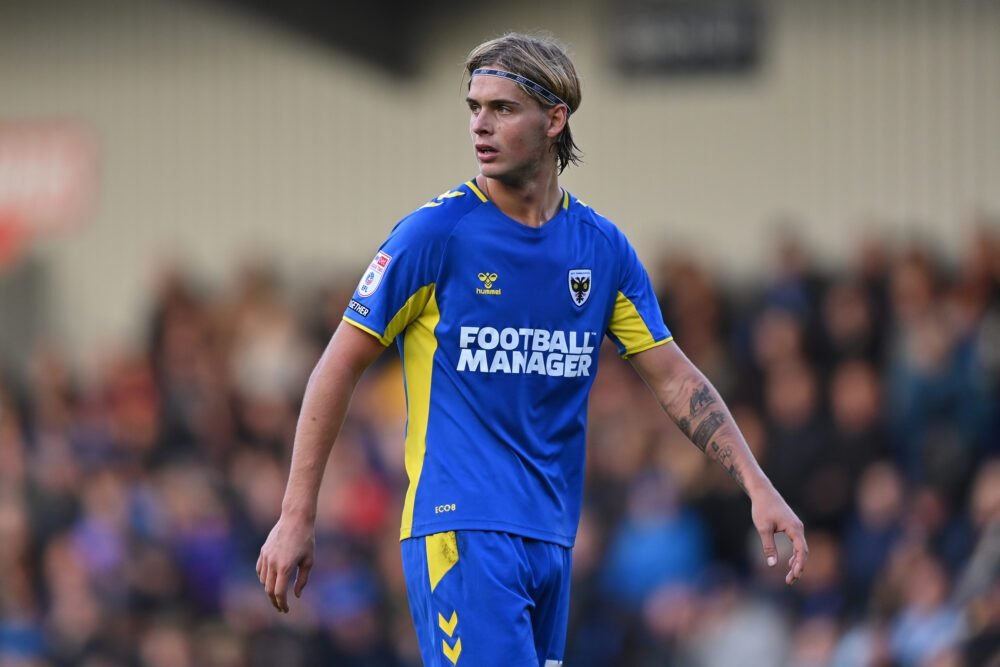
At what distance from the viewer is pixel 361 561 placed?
1188 cm

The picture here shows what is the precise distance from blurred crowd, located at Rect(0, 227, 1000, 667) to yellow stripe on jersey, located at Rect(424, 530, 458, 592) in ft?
13.5

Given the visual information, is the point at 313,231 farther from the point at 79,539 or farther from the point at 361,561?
the point at 361,561

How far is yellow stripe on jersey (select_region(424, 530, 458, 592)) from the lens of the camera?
5.02 m

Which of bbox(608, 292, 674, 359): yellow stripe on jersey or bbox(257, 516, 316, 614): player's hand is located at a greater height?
bbox(608, 292, 674, 359): yellow stripe on jersey


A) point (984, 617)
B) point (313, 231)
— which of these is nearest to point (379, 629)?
point (984, 617)

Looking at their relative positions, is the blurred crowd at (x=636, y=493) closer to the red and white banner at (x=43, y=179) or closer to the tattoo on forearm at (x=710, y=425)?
the red and white banner at (x=43, y=179)

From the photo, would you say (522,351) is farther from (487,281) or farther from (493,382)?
(487,281)

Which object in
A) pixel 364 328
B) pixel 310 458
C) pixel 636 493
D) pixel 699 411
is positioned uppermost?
pixel 364 328

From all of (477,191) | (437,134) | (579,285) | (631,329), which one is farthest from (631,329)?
(437,134)

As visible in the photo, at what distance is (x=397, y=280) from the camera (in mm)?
5020

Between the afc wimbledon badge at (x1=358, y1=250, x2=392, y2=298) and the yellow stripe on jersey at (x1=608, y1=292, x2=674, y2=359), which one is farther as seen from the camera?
the yellow stripe on jersey at (x1=608, y1=292, x2=674, y2=359)

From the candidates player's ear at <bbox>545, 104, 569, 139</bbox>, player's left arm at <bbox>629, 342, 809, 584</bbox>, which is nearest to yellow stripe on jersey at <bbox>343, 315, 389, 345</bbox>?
player's ear at <bbox>545, 104, 569, 139</bbox>

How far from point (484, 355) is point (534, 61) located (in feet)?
3.10

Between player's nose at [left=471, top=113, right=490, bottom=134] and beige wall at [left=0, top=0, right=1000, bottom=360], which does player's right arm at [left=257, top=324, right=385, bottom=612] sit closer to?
player's nose at [left=471, top=113, right=490, bottom=134]
